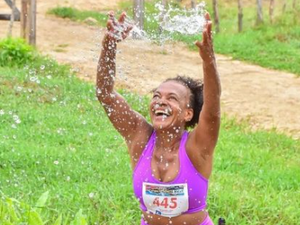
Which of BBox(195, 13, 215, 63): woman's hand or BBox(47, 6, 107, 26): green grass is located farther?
BBox(47, 6, 107, 26): green grass

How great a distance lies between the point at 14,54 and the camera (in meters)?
9.07

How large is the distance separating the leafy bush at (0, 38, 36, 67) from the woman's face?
6235 mm

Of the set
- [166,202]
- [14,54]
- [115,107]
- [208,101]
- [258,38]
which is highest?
[208,101]

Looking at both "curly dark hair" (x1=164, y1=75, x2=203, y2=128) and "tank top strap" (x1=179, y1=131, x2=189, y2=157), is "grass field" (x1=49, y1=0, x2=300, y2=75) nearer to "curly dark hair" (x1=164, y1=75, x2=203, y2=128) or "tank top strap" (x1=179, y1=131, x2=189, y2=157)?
"curly dark hair" (x1=164, y1=75, x2=203, y2=128)

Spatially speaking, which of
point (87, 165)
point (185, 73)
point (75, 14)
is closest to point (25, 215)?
point (87, 165)

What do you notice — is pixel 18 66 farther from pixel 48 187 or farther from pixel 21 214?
pixel 21 214

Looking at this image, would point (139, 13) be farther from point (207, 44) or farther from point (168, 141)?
point (207, 44)

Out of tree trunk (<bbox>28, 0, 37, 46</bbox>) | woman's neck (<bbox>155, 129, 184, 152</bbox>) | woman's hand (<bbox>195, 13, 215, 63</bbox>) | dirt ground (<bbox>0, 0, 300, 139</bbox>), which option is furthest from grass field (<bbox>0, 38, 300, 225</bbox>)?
tree trunk (<bbox>28, 0, 37, 46</bbox>)

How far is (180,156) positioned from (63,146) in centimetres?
301

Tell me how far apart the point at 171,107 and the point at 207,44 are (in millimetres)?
390

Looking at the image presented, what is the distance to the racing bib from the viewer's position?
9.48ft

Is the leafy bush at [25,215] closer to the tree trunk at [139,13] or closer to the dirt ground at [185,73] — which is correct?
the dirt ground at [185,73]

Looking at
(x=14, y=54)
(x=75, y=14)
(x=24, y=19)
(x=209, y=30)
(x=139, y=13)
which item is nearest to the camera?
(x=209, y=30)

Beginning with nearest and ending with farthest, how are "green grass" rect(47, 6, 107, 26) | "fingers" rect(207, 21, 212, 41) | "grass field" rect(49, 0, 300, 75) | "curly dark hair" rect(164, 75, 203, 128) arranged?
1. "fingers" rect(207, 21, 212, 41)
2. "curly dark hair" rect(164, 75, 203, 128)
3. "grass field" rect(49, 0, 300, 75)
4. "green grass" rect(47, 6, 107, 26)
